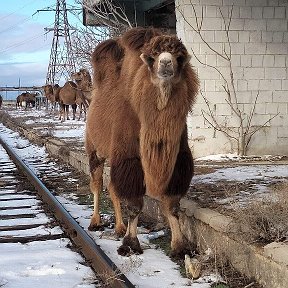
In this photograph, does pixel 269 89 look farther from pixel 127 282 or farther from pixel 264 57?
pixel 127 282

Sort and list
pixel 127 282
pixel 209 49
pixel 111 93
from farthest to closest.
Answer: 1. pixel 209 49
2. pixel 111 93
3. pixel 127 282

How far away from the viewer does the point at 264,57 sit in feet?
41.1

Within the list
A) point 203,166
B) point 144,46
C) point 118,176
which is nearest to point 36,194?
point 203,166

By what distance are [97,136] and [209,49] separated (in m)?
5.52

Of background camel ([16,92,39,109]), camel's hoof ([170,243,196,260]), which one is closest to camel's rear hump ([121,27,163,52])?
camel's hoof ([170,243,196,260])

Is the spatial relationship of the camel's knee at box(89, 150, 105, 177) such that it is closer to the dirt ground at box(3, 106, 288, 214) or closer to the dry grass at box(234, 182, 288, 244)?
the dirt ground at box(3, 106, 288, 214)

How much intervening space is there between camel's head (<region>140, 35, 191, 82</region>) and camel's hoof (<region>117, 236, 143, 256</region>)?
188 cm

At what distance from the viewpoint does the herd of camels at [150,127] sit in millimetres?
5816

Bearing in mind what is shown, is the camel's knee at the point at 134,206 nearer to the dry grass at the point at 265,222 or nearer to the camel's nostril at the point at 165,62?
the dry grass at the point at 265,222

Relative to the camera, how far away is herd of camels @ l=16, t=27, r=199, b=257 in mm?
5816

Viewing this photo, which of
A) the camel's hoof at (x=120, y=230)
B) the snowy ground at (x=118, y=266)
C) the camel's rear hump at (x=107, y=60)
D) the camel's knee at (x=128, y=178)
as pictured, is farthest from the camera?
the camel's rear hump at (x=107, y=60)

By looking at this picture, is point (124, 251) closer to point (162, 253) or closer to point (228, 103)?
point (162, 253)

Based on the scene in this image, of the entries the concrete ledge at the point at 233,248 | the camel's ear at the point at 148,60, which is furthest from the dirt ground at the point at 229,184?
the camel's ear at the point at 148,60

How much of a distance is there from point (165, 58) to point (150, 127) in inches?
29.0
